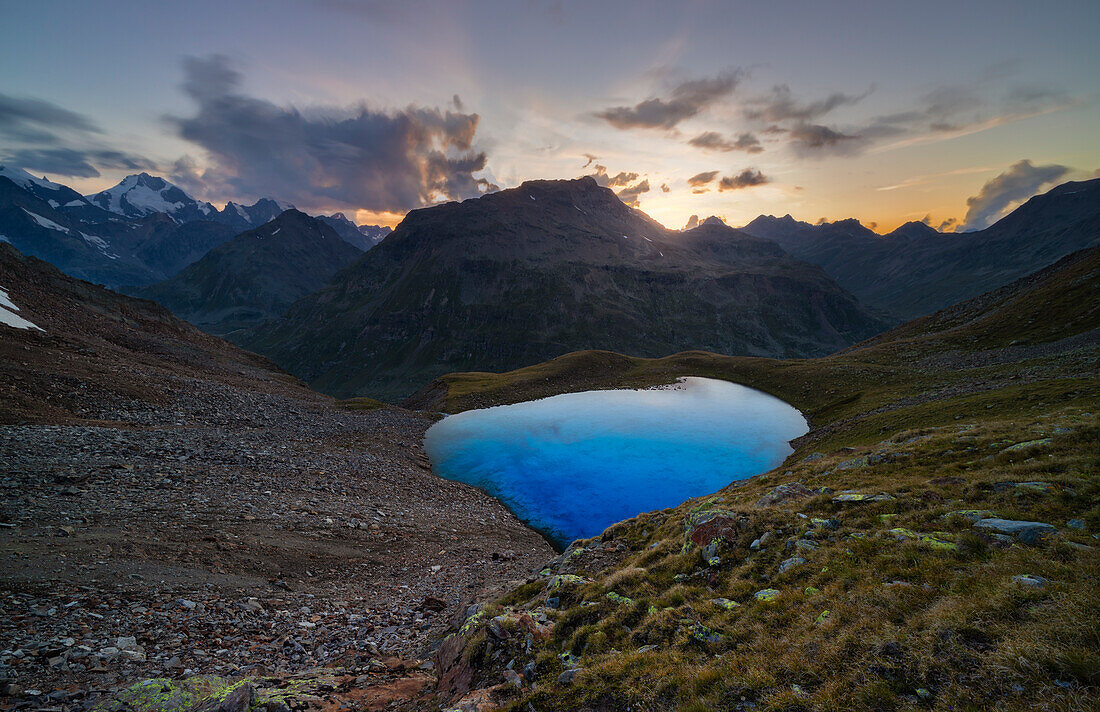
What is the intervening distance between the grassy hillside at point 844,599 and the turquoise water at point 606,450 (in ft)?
57.7

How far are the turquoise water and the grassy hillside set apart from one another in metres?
17.6

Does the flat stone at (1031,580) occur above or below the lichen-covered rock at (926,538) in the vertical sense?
above

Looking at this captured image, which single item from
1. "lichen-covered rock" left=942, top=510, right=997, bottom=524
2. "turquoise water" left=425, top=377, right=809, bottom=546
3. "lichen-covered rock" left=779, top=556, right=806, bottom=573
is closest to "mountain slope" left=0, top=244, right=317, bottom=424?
"turquoise water" left=425, top=377, right=809, bottom=546

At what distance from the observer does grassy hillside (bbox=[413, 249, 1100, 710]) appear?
6.97 meters

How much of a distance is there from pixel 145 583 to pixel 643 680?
57.7 ft

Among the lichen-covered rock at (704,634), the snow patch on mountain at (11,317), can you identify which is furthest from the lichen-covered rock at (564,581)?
the snow patch on mountain at (11,317)

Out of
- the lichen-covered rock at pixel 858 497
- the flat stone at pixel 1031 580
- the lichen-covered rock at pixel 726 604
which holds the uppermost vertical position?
the flat stone at pixel 1031 580

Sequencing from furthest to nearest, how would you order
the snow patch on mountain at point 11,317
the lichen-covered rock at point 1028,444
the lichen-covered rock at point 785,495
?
the snow patch on mountain at point 11,317 → the lichen-covered rock at point 785,495 → the lichen-covered rock at point 1028,444

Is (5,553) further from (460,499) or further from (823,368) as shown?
(823,368)

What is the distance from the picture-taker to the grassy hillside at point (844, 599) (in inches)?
274

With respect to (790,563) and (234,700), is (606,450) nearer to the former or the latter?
(790,563)

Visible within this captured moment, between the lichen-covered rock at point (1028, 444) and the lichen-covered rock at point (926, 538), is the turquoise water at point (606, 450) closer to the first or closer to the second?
the lichen-covered rock at point (1028, 444)

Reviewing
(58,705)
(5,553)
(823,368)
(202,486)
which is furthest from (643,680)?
(823,368)

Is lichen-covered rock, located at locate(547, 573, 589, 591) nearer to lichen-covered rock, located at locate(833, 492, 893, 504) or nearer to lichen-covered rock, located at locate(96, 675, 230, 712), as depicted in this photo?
lichen-covered rock, located at locate(96, 675, 230, 712)
